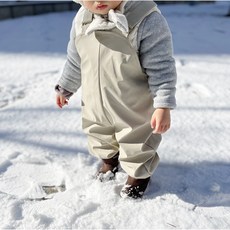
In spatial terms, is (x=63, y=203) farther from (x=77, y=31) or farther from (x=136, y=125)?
(x=77, y=31)

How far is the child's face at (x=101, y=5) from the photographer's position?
1.02 meters

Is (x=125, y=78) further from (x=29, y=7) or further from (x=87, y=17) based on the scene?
(x=29, y=7)

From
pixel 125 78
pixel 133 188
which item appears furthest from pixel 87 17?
pixel 133 188

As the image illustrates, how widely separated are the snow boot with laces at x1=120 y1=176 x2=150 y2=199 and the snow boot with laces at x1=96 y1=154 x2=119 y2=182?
0.10m

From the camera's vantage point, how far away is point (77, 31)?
1135 mm

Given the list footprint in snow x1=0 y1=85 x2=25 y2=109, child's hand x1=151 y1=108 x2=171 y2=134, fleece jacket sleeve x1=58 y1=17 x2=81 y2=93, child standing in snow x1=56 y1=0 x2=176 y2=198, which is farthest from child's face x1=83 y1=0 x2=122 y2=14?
footprint in snow x1=0 y1=85 x2=25 y2=109

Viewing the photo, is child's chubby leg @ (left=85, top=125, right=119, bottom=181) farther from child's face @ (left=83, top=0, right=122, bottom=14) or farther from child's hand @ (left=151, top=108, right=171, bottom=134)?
child's face @ (left=83, top=0, right=122, bottom=14)

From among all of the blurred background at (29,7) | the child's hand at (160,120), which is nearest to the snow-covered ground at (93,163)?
the child's hand at (160,120)

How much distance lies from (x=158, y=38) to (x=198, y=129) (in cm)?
81

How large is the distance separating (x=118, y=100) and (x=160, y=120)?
0.45 ft

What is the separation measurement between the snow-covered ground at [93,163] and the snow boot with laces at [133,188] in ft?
0.08

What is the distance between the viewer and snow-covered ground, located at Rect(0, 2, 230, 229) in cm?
117

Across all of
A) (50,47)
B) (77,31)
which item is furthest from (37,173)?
(50,47)

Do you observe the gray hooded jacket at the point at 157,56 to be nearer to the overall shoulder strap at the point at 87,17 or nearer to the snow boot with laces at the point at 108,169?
the overall shoulder strap at the point at 87,17
